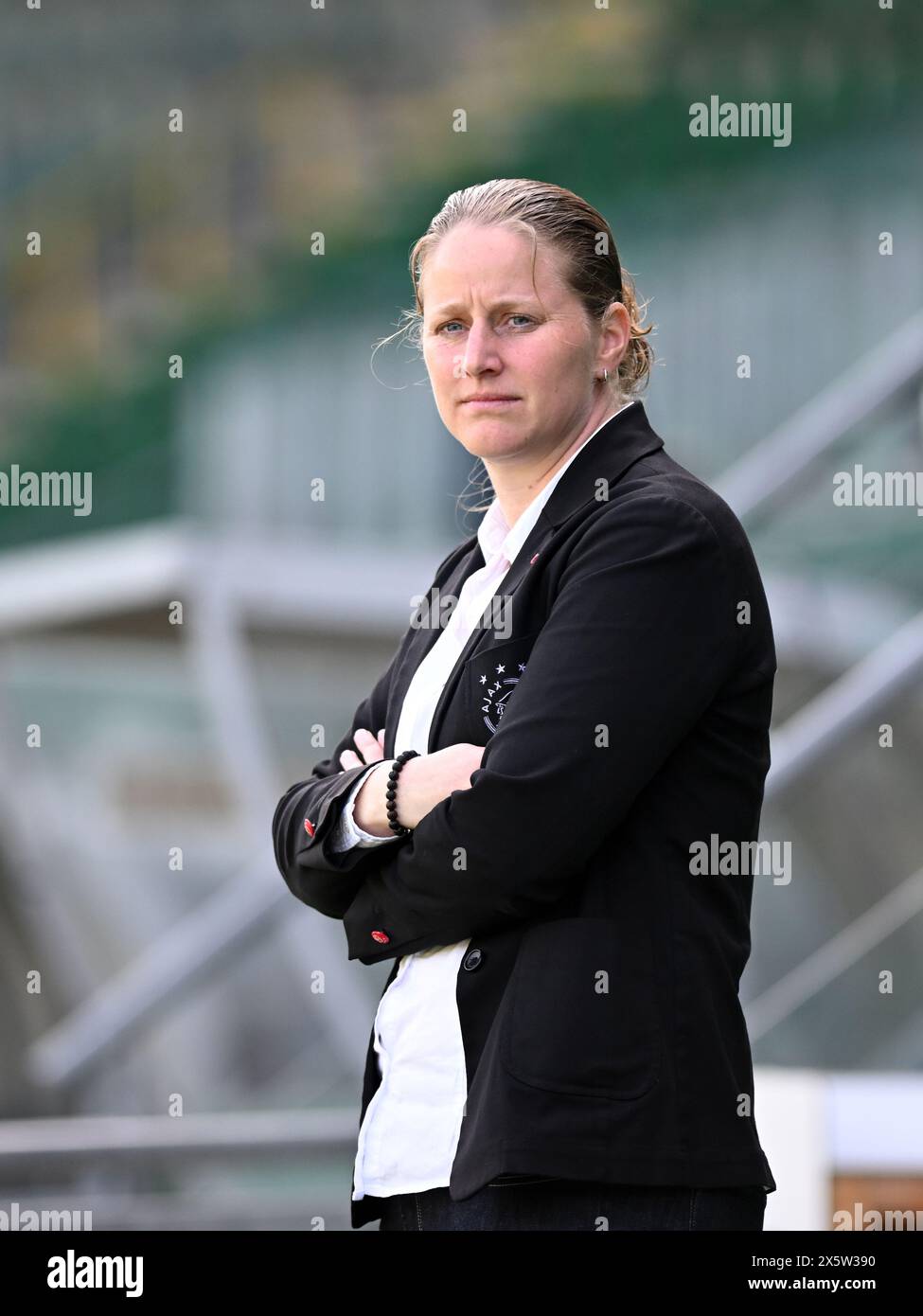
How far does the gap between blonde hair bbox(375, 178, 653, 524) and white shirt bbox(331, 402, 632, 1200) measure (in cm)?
12

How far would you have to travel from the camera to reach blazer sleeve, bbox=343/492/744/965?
5.15 feet

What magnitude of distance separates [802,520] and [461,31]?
177 inches

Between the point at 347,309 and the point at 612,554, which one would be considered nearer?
the point at 612,554

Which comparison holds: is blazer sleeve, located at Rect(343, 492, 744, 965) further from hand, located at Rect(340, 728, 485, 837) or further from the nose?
the nose

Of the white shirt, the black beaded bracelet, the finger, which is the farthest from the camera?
the finger

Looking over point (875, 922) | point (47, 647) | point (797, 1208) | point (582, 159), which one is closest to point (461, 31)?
point (582, 159)

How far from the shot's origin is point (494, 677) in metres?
1.72

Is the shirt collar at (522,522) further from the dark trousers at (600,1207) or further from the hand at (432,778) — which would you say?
the dark trousers at (600,1207)

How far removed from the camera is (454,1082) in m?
1.61

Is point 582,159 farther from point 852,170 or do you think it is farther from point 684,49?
point 852,170

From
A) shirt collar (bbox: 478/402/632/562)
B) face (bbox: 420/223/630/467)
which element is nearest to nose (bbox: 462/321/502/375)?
face (bbox: 420/223/630/467)

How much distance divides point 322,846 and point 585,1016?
1.33ft

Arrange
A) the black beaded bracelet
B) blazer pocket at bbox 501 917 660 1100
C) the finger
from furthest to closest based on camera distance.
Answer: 1. the finger
2. the black beaded bracelet
3. blazer pocket at bbox 501 917 660 1100

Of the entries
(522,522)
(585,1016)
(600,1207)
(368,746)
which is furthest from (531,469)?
(600,1207)
